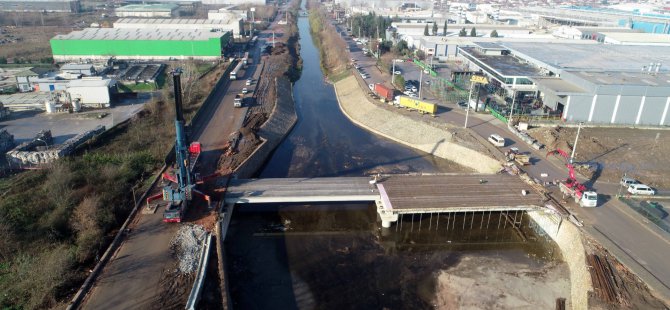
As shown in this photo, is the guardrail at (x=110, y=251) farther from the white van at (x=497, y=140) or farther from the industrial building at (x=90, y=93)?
the white van at (x=497, y=140)

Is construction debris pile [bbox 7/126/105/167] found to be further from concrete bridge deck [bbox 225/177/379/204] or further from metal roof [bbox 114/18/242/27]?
metal roof [bbox 114/18/242/27]

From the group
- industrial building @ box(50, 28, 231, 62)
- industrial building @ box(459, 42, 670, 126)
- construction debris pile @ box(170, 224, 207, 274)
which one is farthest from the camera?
industrial building @ box(50, 28, 231, 62)

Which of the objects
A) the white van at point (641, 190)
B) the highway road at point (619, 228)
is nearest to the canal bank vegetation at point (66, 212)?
the highway road at point (619, 228)

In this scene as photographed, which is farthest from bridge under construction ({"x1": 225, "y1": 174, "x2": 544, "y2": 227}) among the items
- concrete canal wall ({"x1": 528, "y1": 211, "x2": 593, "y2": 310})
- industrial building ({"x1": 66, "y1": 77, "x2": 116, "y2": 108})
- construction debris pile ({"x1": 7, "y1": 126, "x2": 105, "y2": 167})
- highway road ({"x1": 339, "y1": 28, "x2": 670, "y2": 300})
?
industrial building ({"x1": 66, "y1": 77, "x2": 116, "y2": 108})

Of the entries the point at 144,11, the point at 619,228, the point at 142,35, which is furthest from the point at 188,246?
the point at 144,11

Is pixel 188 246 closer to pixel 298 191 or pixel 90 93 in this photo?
pixel 298 191

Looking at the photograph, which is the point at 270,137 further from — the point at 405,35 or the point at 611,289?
the point at 405,35
